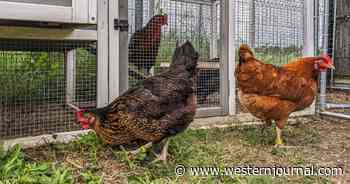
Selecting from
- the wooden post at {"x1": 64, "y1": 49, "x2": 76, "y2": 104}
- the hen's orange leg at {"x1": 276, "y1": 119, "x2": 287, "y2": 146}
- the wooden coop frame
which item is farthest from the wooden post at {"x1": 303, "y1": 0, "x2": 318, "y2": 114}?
the wooden post at {"x1": 64, "y1": 49, "x2": 76, "y2": 104}

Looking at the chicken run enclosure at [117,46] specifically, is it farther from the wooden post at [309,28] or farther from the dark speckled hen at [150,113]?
the dark speckled hen at [150,113]

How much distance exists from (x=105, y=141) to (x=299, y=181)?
1.30 m

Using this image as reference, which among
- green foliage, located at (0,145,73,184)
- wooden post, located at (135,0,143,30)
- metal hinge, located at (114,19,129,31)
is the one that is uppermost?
wooden post, located at (135,0,143,30)

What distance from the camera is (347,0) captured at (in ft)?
18.1

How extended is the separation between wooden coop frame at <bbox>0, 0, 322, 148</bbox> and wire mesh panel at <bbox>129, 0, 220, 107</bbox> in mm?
73

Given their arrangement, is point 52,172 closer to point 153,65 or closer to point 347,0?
point 153,65

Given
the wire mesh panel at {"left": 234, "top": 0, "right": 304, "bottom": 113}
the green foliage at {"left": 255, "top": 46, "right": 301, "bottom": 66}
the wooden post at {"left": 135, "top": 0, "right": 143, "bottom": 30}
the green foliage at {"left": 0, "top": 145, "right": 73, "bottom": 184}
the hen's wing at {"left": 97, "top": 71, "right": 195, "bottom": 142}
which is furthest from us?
the green foliage at {"left": 255, "top": 46, "right": 301, "bottom": 66}

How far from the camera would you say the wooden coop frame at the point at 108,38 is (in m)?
1.94

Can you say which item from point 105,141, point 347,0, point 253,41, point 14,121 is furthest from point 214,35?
point 347,0

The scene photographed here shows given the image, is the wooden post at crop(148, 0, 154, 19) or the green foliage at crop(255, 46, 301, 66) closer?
the wooden post at crop(148, 0, 154, 19)

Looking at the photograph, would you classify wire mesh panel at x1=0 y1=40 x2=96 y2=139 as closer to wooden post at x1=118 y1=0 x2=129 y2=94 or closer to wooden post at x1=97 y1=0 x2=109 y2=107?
wooden post at x1=97 y1=0 x2=109 y2=107

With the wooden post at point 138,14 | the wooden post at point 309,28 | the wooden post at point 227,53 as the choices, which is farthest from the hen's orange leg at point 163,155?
the wooden post at point 309,28

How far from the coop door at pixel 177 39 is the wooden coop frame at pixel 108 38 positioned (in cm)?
6

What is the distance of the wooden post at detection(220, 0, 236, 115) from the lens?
11.6 feet
